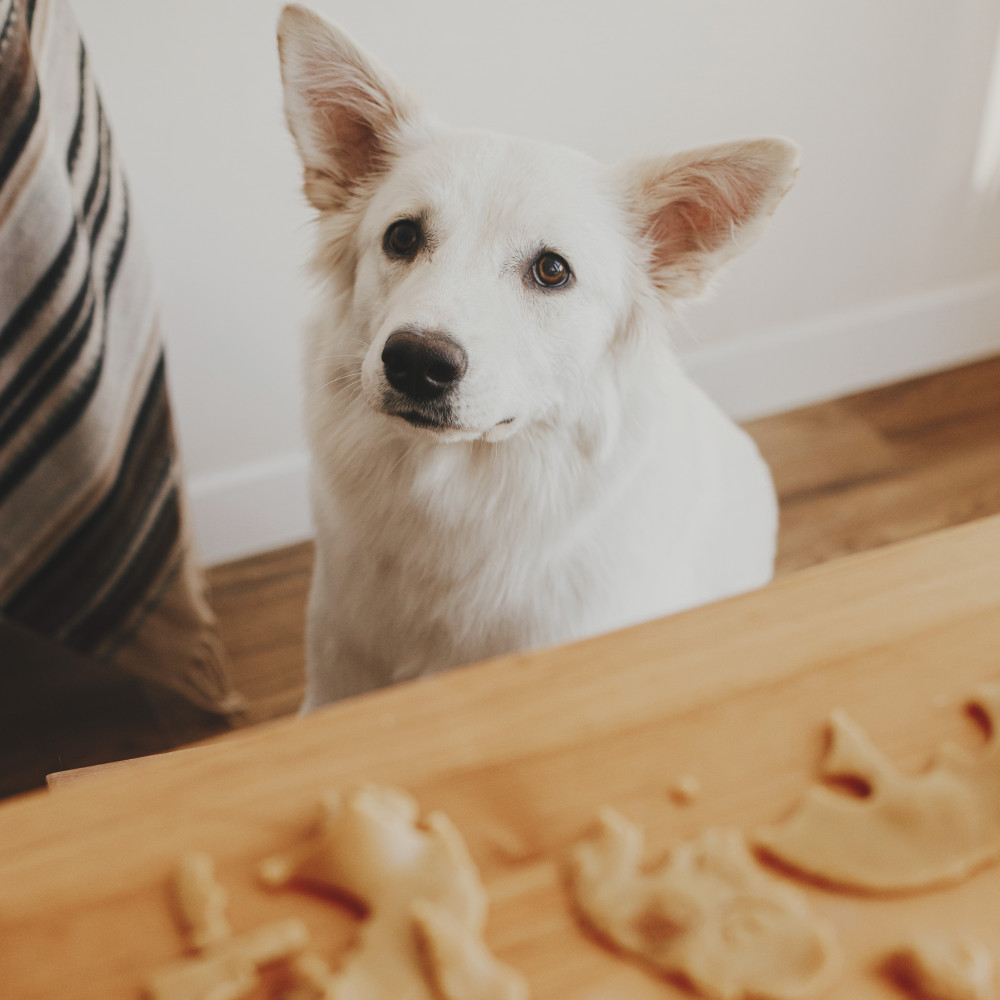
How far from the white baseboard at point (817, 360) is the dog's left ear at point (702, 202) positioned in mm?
1166

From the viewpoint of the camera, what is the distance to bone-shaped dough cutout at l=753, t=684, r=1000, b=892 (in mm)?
408

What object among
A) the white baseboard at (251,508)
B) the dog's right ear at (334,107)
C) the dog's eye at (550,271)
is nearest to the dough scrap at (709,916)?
the dog's eye at (550,271)

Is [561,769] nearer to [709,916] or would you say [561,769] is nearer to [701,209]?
[709,916]

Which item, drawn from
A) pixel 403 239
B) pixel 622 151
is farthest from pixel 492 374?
pixel 622 151

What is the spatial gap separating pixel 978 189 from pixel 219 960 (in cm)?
252

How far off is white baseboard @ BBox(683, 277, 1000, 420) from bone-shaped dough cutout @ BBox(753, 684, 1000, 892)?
5.96 feet

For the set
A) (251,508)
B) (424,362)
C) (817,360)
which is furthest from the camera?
(817,360)

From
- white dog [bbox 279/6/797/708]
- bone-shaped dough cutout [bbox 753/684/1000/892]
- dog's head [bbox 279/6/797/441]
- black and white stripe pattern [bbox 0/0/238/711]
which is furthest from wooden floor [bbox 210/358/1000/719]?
bone-shaped dough cutout [bbox 753/684/1000/892]

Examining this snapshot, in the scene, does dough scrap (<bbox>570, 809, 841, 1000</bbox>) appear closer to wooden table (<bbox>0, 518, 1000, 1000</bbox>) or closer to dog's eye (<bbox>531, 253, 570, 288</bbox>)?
wooden table (<bbox>0, 518, 1000, 1000</bbox>)

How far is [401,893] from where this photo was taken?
41 cm

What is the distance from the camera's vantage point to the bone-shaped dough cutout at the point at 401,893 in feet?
1.23

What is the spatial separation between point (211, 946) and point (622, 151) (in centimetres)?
177

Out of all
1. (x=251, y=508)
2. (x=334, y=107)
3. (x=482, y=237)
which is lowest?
(x=251, y=508)

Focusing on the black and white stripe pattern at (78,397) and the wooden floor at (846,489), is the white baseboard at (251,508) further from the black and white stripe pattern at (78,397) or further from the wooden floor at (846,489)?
the black and white stripe pattern at (78,397)
